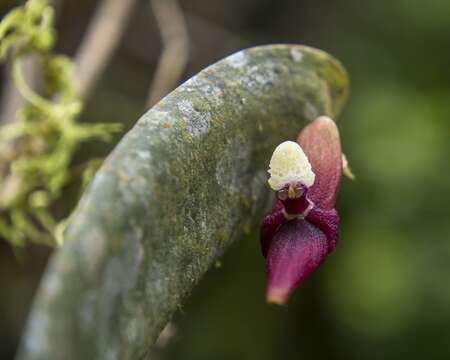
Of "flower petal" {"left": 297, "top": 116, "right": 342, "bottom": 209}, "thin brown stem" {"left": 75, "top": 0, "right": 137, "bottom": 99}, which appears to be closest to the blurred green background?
"thin brown stem" {"left": 75, "top": 0, "right": 137, "bottom": 99}

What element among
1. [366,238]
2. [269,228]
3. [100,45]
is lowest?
[366,238]

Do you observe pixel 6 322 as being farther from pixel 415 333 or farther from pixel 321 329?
pixel 415 333

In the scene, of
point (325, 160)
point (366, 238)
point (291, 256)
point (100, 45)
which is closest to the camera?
point (291, 256)

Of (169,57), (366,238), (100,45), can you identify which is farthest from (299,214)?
(366,238)

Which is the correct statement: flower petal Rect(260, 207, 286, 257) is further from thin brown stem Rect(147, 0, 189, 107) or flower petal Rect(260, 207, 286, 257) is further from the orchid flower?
thin brown stem Rect(147, 0, 189, 107)

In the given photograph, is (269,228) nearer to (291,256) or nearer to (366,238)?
(291,256)

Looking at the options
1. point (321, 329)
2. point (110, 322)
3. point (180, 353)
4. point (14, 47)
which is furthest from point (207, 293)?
point (110, 322)

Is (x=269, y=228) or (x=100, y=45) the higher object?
(x=269, y=228)

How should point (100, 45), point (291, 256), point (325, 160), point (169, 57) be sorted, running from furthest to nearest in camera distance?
point (100, 45) < point (169, 57) < point (325, 160) < point (291, 256)

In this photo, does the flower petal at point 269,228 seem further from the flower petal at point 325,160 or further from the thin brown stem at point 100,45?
the thin brown stem at point 100,45
